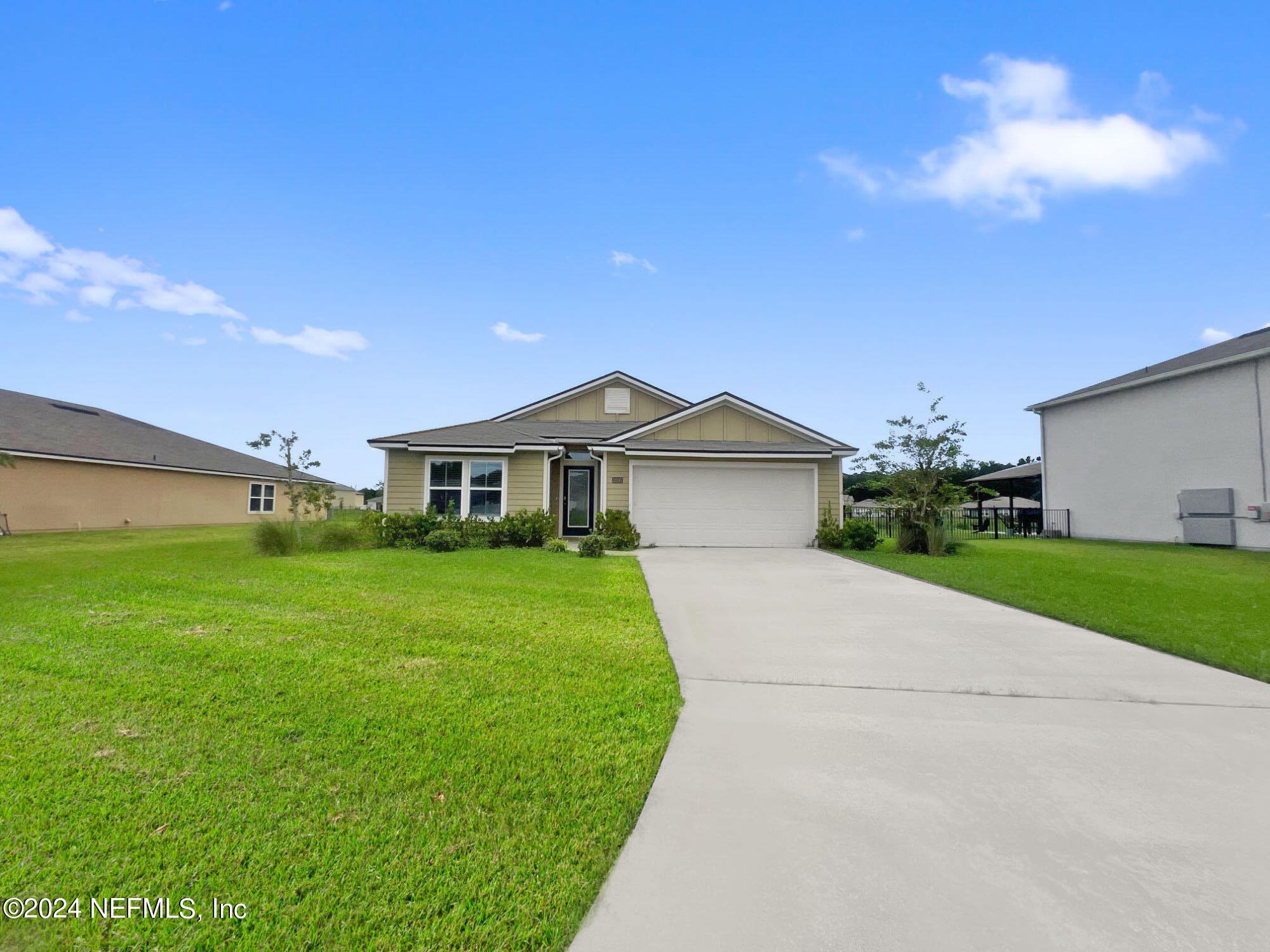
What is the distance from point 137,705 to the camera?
332 centimetres

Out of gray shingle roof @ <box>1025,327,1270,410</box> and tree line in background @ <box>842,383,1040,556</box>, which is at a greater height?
gray shingle roof @ <box>1025,327,1270,410</box>

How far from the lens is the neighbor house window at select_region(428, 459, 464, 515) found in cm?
1395

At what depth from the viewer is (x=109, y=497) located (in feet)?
63.2

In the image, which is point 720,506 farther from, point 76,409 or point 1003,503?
point 76,409

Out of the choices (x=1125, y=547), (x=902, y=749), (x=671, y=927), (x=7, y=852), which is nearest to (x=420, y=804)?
(x=671, y=927)

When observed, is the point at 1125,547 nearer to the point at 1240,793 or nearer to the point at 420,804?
the point at 1240,793

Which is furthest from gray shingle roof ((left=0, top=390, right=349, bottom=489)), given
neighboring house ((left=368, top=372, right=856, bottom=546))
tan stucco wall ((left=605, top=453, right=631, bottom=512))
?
tan stucco wall ((left=605, top=453, right=631, bottom=512))

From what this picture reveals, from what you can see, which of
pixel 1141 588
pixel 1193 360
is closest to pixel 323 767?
pixel 1141 588

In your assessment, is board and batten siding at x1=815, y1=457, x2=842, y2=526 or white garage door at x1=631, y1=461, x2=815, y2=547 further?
board and batten siding at x1=815, y1=457, x2=842, y2=526

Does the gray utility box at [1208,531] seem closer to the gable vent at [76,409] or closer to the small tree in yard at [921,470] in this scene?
the small tree in yard at [921,470]

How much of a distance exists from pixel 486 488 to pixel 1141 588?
13024 millimetres

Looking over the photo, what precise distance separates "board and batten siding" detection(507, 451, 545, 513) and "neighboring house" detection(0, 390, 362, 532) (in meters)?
5.30

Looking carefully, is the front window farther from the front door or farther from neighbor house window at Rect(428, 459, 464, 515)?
the front door

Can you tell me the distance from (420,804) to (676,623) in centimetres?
390
